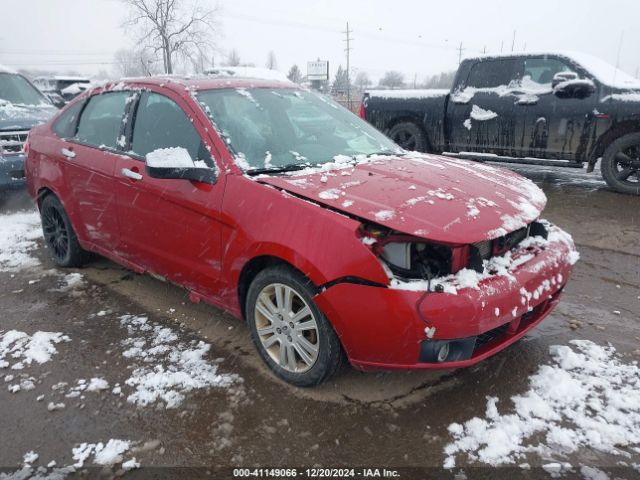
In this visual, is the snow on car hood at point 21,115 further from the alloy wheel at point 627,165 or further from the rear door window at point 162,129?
the alloy wheel at point 627,165

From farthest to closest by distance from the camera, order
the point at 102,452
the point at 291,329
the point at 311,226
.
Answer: the point at 291,329 → the point at 311,226 → the point at 102,452

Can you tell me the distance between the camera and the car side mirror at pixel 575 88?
252 inches

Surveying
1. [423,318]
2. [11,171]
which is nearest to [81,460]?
[423,318]

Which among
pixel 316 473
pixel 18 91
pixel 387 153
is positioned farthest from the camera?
pixel 18 91

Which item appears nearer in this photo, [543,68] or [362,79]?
[543,68]

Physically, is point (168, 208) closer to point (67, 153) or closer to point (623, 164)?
point (67, 153)

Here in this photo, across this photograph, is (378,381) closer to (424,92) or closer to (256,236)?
(256,236)

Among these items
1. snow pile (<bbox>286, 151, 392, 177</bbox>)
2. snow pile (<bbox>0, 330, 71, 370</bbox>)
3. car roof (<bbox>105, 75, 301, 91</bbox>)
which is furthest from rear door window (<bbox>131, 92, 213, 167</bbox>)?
snow pile (<bbox>0, 330, 71, 370</bbox>)

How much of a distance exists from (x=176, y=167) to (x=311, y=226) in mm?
940

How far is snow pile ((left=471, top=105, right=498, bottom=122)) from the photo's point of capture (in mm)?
7391

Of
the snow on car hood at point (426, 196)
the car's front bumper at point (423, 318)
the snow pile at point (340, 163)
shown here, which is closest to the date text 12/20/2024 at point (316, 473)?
the car's front bumper at point (423, 318)

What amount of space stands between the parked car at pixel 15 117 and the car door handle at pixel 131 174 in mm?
3990

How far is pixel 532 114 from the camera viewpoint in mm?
6992

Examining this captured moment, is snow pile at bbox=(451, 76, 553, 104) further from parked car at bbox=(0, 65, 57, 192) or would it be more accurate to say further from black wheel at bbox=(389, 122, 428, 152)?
parked car at bbox=(0, 65, 57, 192)
